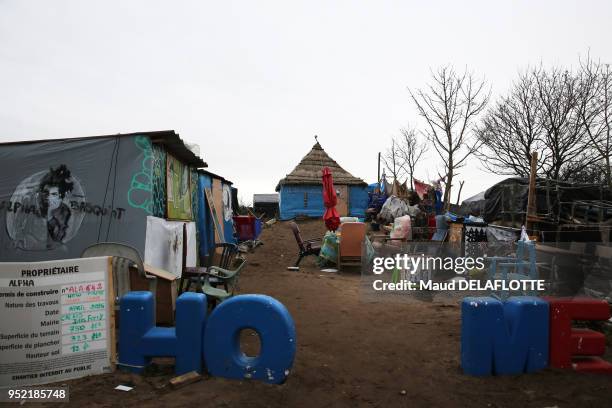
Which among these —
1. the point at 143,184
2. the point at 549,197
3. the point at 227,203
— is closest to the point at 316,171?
the point at 227,203

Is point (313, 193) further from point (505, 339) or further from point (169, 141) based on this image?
point (505, 339)

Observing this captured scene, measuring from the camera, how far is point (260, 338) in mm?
3984

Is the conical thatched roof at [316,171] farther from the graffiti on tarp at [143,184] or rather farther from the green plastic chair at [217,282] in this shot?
the green plastic chair at [217,282]

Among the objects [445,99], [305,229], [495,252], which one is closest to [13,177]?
[495,252]

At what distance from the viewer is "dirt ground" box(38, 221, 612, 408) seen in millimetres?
3611

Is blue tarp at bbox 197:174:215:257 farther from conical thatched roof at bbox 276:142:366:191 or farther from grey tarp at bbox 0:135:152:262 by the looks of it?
conical thatched roof at bbox 276:142:366:191

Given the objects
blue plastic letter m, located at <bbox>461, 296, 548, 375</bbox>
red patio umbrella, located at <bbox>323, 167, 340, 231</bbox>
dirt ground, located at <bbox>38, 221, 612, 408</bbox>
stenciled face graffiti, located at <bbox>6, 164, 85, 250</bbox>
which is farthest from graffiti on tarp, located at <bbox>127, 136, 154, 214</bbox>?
red patio umbrella, located at <bbox>323, 167, 340, 231</bbox>

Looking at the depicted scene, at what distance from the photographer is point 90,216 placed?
7.14 meters

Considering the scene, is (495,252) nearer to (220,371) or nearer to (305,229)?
(220,371)

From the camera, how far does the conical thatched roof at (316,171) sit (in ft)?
88.2

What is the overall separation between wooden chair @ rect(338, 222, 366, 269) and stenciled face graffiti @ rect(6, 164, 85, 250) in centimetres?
675

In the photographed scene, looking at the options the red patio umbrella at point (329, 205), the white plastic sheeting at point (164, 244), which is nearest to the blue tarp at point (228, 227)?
the red patio umbrella at point (329, 205)

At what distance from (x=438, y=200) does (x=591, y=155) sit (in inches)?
267

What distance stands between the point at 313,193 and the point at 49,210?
20.3 meters
